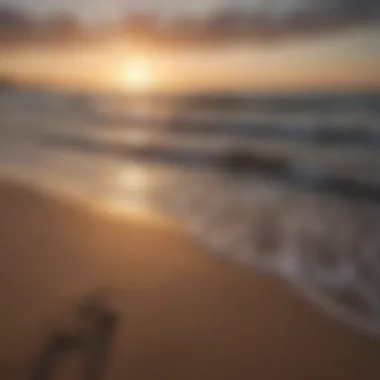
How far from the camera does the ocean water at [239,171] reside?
0.80 meters

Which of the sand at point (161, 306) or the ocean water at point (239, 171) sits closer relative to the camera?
the sand at point (161, 306)

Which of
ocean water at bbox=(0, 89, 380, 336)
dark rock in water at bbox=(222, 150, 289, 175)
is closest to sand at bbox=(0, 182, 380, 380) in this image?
ocean water at bbox=(0, 89, 380, 336)

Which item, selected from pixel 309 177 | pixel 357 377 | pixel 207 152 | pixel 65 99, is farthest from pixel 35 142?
pixel 357 377

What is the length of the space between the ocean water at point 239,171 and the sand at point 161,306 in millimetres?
30

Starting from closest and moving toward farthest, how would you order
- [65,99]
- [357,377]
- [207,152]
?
[357,377]
[207,152]
[65,99]

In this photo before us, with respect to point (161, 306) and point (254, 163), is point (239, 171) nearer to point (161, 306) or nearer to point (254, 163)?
point (254, 163)

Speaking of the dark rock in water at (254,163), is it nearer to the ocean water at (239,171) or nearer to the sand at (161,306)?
the ocean water at (239,171)

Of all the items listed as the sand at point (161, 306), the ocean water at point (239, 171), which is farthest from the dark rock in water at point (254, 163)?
the sand at point (161, 306)

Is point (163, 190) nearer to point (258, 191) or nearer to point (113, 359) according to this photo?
point (258, 191)

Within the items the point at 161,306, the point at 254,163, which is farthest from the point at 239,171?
the point at 161,306

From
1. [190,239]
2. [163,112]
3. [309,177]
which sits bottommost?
[190,239]

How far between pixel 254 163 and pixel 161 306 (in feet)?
0.95

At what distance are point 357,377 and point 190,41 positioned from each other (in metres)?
0.62

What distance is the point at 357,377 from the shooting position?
2.19ft
